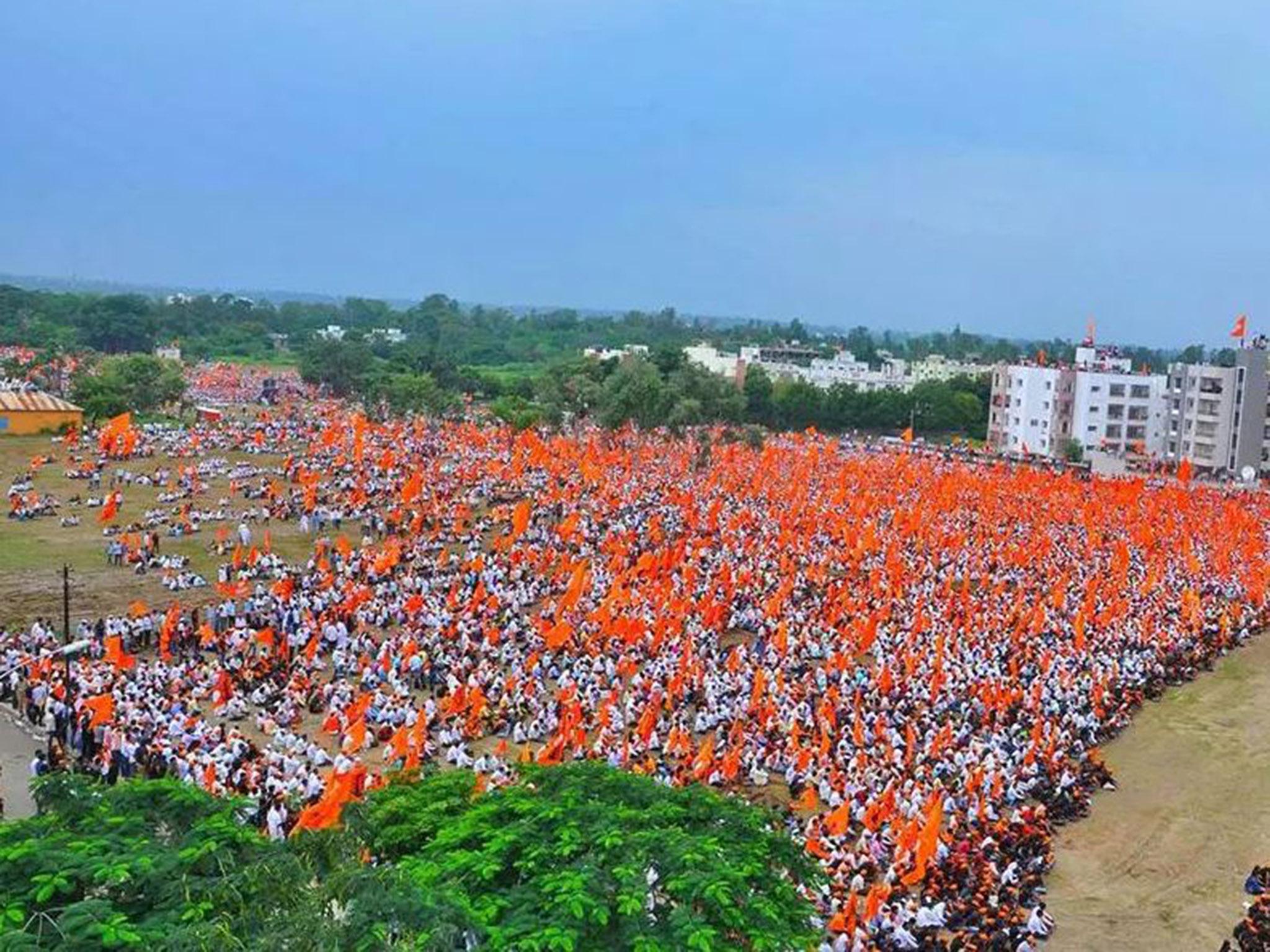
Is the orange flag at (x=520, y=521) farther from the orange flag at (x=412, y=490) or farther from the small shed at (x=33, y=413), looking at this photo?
the small shed at (x=33, y=413)

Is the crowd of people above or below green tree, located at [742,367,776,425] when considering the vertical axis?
below

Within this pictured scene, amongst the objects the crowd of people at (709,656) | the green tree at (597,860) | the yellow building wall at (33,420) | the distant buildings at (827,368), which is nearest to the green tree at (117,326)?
the distant buildings at (827,368)

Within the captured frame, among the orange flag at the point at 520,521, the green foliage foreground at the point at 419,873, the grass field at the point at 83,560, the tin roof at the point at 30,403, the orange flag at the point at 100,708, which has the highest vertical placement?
the tin roof at the point at 30,403

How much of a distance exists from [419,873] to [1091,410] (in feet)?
225

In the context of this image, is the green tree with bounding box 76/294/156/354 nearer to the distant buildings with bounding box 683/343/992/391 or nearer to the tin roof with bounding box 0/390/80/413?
the distant buildings with bounding box 683/343/992/391

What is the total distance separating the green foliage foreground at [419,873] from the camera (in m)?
8.07

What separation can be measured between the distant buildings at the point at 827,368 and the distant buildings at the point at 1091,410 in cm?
1404

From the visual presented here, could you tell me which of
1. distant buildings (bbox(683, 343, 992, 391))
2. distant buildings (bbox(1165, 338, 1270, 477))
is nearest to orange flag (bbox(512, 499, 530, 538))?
distant buildings (bbox(1165, 338, 1270, 477))

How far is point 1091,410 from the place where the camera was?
71.5 metres

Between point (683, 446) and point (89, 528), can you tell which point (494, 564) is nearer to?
point (89, 528)

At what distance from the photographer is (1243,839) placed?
1847 centimetres

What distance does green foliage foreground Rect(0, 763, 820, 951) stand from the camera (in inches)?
318

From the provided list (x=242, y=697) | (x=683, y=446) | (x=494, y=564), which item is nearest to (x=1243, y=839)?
(x=242, y=697)

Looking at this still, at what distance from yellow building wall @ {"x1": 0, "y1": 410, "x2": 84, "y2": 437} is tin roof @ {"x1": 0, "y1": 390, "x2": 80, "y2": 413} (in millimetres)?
78
